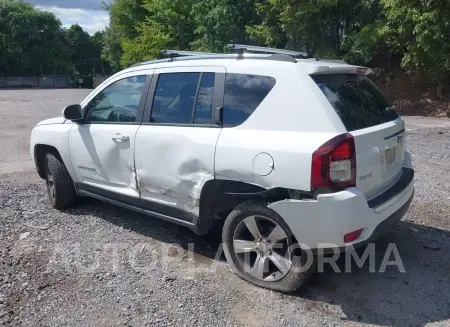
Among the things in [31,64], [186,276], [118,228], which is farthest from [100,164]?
[31,64]

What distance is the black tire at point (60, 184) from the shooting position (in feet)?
16.8

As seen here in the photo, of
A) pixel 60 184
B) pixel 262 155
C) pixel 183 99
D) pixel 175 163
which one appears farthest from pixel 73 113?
pixel 262 155

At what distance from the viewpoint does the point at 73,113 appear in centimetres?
469

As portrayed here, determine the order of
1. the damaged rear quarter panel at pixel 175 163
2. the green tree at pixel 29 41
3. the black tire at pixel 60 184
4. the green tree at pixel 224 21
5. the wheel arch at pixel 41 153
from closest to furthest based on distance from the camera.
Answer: the damaged rear quarter panel at pixel 175 163 < the black tire at pixel 60 184 < the wheel arch at pixel 41 153 < the green tree at pixel 224 21 < the green tree at pixel 29 41

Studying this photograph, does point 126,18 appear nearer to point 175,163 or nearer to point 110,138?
point 110,138

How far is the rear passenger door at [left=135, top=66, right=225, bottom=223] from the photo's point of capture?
364 centimetres

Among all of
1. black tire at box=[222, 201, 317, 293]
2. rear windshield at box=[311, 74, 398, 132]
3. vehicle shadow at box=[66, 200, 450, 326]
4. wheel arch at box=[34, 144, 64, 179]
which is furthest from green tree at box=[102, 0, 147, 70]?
black tire at box=[222, 201, 317, 293]

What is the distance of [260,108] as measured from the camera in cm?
A: 339

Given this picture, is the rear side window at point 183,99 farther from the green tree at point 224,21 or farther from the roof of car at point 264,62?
the green tree at point 224,21

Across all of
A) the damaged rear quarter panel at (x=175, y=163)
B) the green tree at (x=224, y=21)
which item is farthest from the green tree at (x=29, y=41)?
the damaged rear quarter panel at (x=175, y=163)

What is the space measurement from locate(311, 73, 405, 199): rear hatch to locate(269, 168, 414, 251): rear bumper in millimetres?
158

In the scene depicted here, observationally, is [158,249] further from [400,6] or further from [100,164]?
[400,6]

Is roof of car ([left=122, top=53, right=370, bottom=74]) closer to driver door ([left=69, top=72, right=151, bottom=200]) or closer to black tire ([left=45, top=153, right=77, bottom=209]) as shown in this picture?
driver door ([left=69, top=72, right=151, bottom=200])

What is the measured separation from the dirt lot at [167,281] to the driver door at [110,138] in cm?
55
